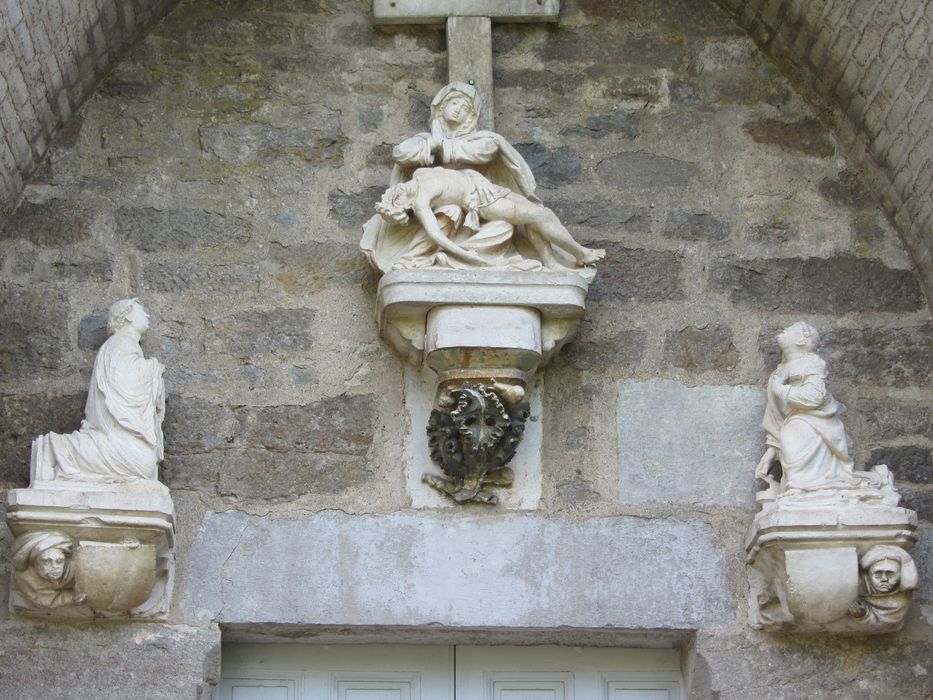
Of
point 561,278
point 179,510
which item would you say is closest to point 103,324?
point 179,510

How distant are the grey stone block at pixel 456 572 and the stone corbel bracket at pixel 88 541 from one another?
24 centimetres

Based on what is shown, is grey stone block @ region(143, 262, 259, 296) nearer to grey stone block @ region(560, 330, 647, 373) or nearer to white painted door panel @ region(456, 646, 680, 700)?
grey stone block @ region(560, 330, 647, 373)

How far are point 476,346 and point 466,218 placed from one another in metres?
0.39

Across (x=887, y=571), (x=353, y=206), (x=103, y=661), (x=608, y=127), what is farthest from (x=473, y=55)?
(x=103, y=661)

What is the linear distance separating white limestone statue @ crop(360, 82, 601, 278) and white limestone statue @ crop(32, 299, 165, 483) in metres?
0.67

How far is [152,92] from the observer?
477cm

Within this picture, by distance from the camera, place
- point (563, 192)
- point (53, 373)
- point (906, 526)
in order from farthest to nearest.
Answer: point (563, 192) < point (53, 373) < point (906, 526)

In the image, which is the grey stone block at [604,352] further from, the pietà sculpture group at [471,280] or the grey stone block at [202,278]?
the grey stone block at [202,278]

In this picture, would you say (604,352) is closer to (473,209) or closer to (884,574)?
(473,209)

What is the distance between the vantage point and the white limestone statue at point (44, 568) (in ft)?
13.1

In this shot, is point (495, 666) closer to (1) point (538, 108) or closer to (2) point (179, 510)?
(2) point (179, 510)

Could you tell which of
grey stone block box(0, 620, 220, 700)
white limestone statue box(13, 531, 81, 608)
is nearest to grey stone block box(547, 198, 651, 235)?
grey stone block box(0, 620, 220, 700)

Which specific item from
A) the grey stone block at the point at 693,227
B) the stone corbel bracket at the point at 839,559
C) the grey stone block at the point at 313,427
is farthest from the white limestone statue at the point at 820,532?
the grey stone block at the point at 313,427

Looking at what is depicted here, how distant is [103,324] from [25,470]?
0.44 metres
